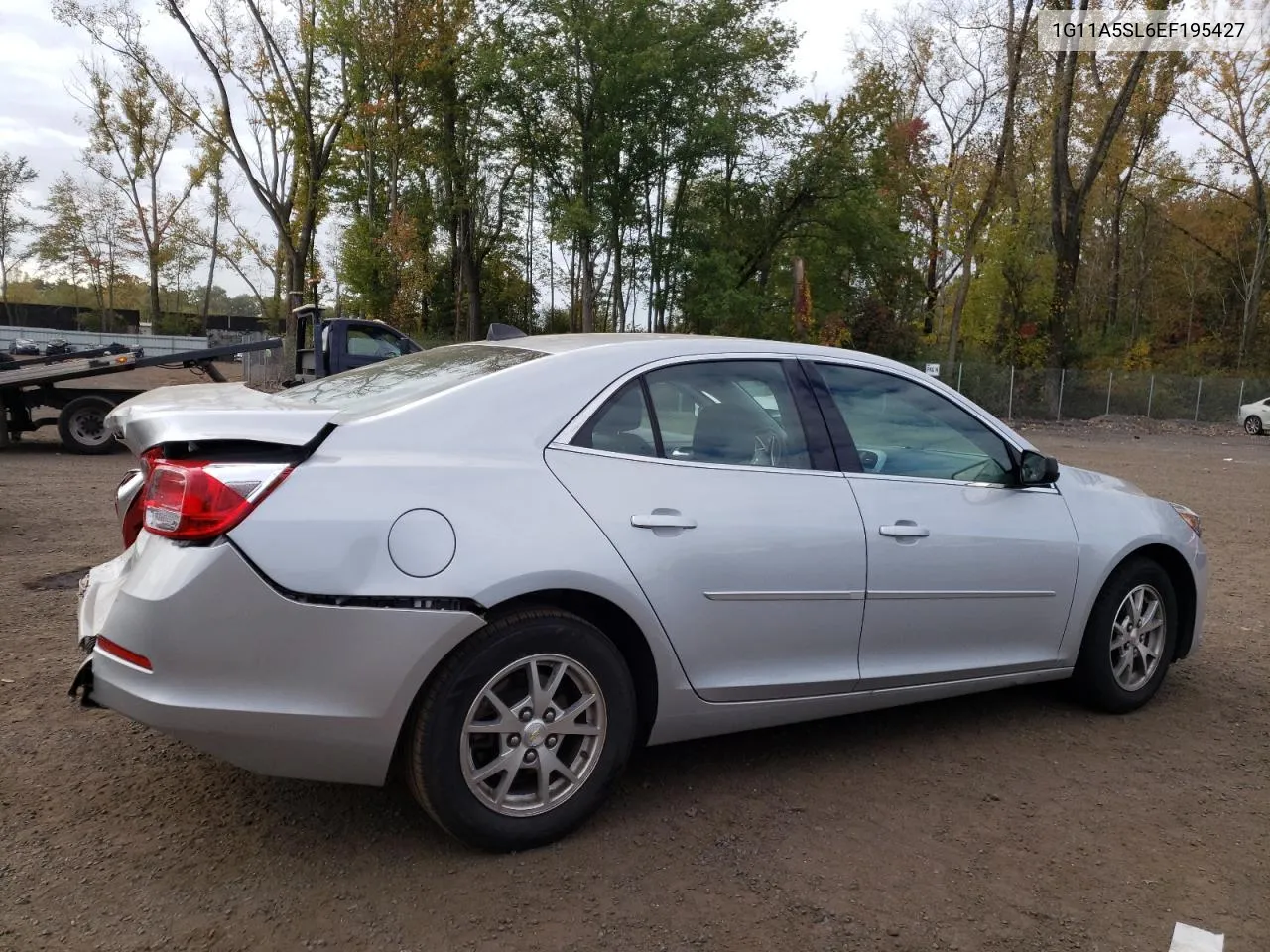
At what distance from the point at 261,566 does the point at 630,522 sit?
3.51 ft

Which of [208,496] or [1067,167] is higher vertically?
[1067,167]

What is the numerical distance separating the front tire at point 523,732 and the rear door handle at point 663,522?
351 mm

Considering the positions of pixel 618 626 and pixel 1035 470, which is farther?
pixel 1035 470

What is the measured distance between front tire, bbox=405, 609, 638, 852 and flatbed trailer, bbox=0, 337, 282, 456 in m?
11.0

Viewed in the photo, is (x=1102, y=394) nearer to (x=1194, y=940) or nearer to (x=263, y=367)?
(x=263, y=367)

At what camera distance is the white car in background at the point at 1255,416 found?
3066cm

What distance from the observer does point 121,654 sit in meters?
2.70

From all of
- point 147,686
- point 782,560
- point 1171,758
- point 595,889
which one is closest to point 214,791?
point 147,686

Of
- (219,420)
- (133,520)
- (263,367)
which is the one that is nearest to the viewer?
(219,420)

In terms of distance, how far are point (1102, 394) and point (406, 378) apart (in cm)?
3617

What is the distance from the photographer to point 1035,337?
149 ft

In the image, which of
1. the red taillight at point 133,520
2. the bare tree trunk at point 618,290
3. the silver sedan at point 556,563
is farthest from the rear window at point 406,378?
the bare tree trunk at point 618,290

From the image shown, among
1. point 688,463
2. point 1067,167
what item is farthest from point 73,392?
point 1067,167

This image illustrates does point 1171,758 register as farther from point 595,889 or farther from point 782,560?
point 595,889
